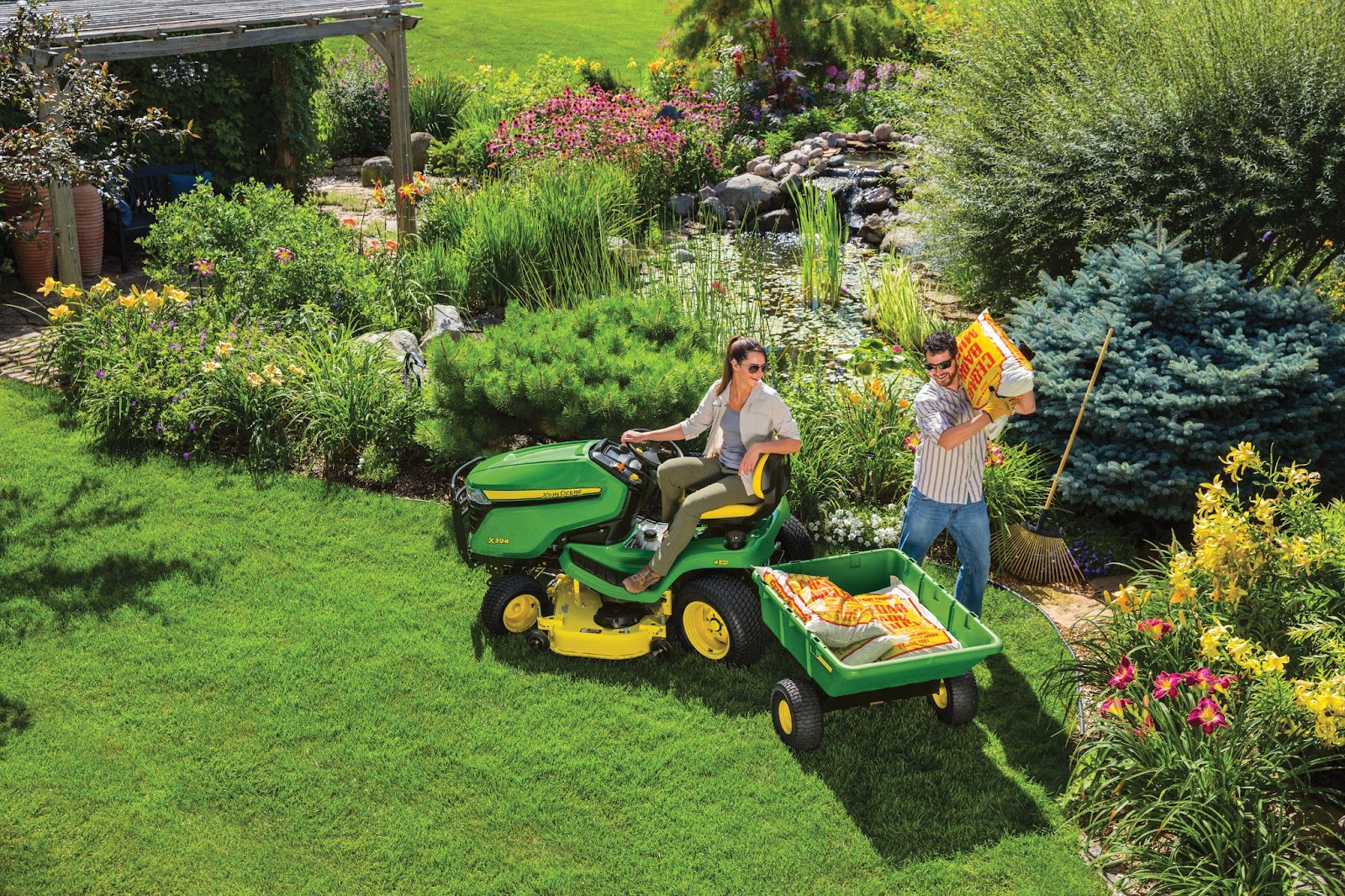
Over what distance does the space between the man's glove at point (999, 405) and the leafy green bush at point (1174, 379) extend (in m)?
1.49

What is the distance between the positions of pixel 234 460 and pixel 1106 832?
5.41m

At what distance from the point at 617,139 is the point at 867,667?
29.6 ft

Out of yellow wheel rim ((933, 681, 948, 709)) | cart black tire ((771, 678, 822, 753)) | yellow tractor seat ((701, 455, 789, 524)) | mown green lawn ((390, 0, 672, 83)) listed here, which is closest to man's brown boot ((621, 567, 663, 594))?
yellow tractor seat ((701, 455, 789, 524))

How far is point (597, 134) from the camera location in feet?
40.3

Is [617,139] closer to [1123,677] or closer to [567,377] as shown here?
[567,377]

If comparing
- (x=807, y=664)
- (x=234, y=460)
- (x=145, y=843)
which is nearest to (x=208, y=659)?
(x=145, y=843)

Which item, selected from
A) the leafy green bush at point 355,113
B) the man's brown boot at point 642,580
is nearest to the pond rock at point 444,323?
the man's brown boot at point 642,580

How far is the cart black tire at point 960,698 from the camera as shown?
471 centimetres

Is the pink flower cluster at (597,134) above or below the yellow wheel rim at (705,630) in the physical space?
above

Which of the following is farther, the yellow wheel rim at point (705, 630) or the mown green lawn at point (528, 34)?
the mown green lawn at point (528, 34)

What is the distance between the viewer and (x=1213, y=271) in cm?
657

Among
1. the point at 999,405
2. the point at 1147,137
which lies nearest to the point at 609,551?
the point at 999,405

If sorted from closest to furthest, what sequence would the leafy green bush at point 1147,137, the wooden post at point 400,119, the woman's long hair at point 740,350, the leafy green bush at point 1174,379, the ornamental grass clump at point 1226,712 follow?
the ornamental grass clump at point 1226,712
the woman's long hair at point 740,350
the leafy green bush at point 1174,379
the leafy green bush at point 1147,137
the wooden post at point 400,119

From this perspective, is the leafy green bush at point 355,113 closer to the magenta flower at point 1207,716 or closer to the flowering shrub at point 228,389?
the flowering shrub at point 228,389
